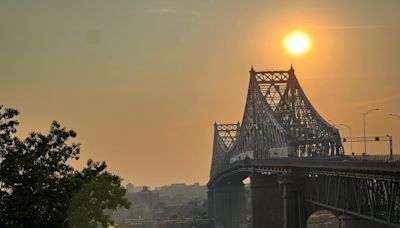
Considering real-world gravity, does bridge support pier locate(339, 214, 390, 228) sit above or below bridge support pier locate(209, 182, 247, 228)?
above

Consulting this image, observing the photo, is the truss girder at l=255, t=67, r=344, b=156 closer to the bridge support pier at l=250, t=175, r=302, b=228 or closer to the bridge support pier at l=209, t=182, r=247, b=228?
the bridge support pier at l=250, t=175, r=302, b=228

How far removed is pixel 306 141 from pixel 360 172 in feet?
145

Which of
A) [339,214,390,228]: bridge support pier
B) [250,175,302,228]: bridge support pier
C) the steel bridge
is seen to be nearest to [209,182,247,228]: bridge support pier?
the steel bridge

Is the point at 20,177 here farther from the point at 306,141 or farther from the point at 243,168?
the point at 243,168

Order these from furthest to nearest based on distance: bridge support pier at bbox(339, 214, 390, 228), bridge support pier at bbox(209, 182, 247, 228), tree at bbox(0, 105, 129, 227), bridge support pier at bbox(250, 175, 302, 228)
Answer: bridge support pier at bbox(209, 182, 247, 228) < bridge support pier at bbox(250, 175, 302, 228) < bridge support pier at bbox(339, 214, 390, 228) < tree at bbox(0, 105, 129, 227)

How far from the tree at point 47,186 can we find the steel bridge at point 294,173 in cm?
1712

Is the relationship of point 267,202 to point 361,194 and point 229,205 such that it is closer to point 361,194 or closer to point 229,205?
point 361,194

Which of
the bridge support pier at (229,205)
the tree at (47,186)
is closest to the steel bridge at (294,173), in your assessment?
the bridge support pier at (229,205)

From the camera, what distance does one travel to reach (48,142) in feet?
121

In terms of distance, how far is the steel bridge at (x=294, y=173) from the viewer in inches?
1937

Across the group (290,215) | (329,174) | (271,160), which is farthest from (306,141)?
(329,174)

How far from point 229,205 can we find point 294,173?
9350cm

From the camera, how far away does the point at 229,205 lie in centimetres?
16650

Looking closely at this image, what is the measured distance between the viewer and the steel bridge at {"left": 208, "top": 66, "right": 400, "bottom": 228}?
49188 millimetres
